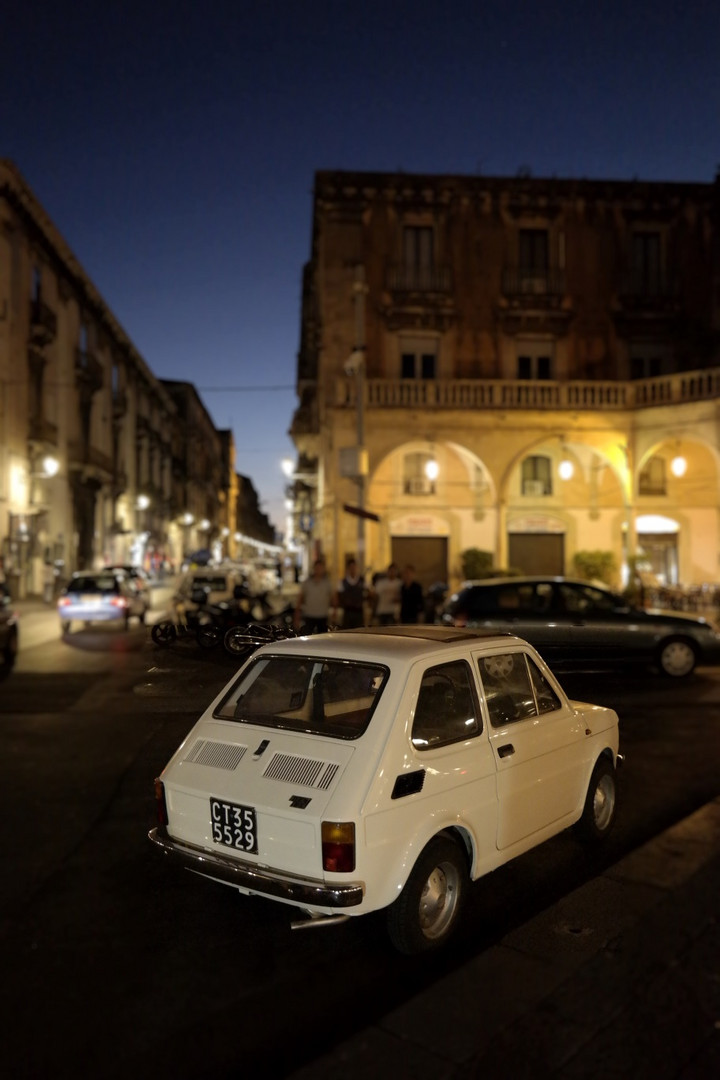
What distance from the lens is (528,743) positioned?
4.74 meters

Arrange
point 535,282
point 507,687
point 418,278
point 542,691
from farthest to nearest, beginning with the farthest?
1. point 535,282
2. point 418,278
3. point 542,691
4. point 507,687

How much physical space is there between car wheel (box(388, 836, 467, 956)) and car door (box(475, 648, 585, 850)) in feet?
1.33

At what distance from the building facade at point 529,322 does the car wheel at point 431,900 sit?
22.6m

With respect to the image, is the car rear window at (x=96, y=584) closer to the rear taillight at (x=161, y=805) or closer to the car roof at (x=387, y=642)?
the car roof at (x=387, y=642)

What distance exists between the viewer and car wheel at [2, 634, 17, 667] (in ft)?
47.0

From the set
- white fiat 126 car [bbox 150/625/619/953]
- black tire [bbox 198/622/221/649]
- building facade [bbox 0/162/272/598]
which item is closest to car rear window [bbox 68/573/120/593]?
building facade [bbox 0/162/272/598]

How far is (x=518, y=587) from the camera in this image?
43.3ft

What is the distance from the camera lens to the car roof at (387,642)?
4.46m

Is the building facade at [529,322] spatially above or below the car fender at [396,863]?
above

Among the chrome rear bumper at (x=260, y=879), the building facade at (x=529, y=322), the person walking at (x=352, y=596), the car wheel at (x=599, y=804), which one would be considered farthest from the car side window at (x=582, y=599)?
the building facade at (x=529, y=322)

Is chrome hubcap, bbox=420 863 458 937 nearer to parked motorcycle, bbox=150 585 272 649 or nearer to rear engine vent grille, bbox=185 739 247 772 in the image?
rear engine vent grille, bbox=185 739 247 772

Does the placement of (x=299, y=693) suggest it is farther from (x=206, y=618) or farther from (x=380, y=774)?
(x=206, y=618)

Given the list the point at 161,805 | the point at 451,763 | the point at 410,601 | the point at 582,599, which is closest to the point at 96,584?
the point at 410,601

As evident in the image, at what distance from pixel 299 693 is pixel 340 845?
4.37 feet
